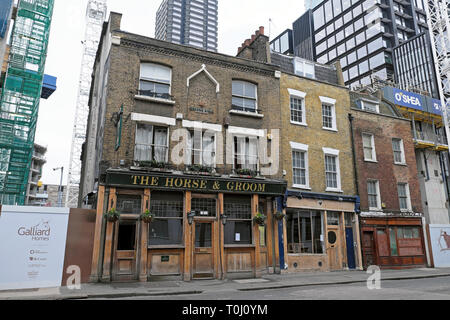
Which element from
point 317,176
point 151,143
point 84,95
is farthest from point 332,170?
point 84,95

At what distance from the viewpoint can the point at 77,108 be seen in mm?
68438

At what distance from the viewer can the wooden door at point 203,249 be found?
50.7 feet

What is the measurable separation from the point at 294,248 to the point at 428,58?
6078 centimetres

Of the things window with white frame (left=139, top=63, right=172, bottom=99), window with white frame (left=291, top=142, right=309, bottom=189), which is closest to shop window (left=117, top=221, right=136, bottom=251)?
window with white frame (left=139, top=63, right=172, bottom=99)

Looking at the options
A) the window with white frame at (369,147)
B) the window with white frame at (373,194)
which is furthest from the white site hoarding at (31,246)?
the window with white frame at (369,147)

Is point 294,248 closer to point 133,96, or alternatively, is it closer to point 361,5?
point 133,96

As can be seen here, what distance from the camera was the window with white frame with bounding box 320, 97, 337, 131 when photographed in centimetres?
2123

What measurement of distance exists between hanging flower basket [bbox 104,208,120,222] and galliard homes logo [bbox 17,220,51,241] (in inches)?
87.9

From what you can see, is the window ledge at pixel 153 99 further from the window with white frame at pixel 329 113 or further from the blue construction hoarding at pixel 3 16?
the blue construction hoarding at pixel 3 16

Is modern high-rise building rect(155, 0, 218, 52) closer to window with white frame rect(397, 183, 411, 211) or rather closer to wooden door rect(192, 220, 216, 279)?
window with white frame rect(397, 183, 411, 211)

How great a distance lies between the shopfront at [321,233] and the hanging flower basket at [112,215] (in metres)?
8.91

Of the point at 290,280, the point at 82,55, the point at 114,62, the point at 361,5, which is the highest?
the point at 361,5

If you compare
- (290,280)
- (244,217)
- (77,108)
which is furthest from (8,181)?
(77,108)

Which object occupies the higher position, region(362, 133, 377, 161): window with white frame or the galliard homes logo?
region(362, 133, 377, 161): window with white frame
